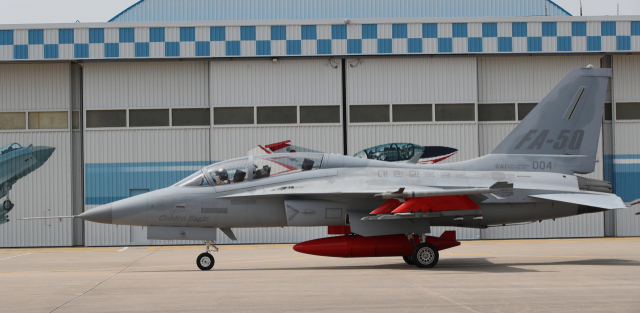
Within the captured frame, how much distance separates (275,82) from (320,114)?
1818mm

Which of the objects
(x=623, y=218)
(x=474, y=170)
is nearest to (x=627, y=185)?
(x=623, y=218)

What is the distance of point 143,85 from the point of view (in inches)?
745

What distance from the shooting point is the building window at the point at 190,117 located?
1892 cm

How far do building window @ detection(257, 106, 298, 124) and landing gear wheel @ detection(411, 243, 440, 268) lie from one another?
860cm

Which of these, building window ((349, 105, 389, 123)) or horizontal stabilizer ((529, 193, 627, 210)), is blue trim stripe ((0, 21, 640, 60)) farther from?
horizontal stabilizer ((529, 193, 627, 210))

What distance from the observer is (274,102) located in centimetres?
1873

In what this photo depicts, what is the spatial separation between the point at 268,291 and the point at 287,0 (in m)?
16.8

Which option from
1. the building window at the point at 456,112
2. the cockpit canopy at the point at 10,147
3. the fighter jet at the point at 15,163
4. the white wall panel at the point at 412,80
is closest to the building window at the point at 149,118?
the fighter jet at the point at 15,163

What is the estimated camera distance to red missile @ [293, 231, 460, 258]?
1111 cm

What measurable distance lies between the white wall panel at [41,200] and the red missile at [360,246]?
11.1m

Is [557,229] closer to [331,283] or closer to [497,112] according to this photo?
[497,112]

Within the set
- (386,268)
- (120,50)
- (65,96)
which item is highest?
(120,50)

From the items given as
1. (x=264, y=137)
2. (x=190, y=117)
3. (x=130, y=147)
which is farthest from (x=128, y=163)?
(x=264, y=137)

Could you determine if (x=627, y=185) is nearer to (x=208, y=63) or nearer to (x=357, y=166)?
(x=357, y=166)
